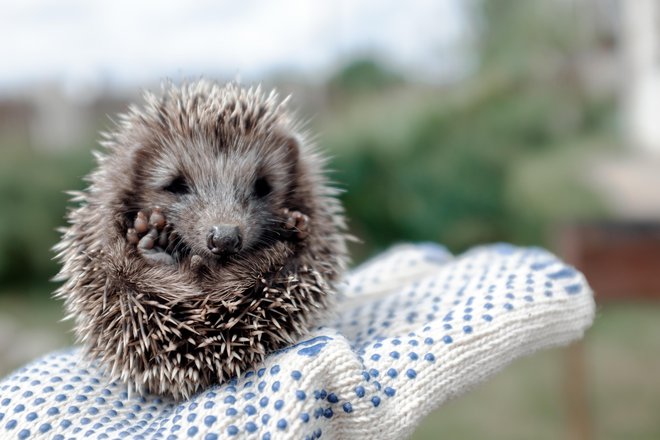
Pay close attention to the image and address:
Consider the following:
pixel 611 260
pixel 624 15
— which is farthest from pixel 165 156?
pixel 624 15

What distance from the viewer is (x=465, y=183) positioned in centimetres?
1009

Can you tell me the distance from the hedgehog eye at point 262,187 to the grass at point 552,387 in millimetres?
4494

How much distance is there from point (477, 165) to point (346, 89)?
339 cm

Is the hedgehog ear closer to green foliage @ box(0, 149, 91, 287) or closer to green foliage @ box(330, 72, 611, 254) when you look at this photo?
green foliage @ box(0, 149, 91, 287)

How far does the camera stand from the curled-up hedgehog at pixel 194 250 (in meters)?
1.76

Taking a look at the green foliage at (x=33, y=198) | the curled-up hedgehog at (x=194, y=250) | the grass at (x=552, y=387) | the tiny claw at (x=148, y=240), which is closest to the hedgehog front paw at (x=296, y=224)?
the curled-up hedgehog at (x=194, y=250)

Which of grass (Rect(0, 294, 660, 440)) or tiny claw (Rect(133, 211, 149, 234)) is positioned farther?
grass (Rect(0, 294, 660, 440))

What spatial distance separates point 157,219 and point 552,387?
6.65m

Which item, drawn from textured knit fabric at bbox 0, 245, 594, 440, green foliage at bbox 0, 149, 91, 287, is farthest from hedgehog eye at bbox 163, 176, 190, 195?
green foliage at bbox 0, 149, 91, 287

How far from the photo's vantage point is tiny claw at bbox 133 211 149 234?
179cm

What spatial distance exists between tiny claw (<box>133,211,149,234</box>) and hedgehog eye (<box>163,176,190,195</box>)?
0.12 meters

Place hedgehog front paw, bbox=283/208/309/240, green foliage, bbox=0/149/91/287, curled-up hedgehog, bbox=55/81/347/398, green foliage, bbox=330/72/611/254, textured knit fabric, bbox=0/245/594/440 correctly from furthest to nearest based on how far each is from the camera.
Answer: green foliage, bbox=330/72/611/254, green foliage, bbox=0/149/91/287, hedgehog front paw, bbox=283/208/309/240, curled-up hedgehog, bbox=55/81/347/398, textured knit fabric, bbox=0/245/594/440

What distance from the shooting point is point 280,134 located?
2.02 metres

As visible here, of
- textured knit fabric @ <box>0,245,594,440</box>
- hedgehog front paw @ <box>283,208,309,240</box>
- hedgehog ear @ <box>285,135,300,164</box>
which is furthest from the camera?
hedgehog ear @ <box>285,135,300,164</box>
